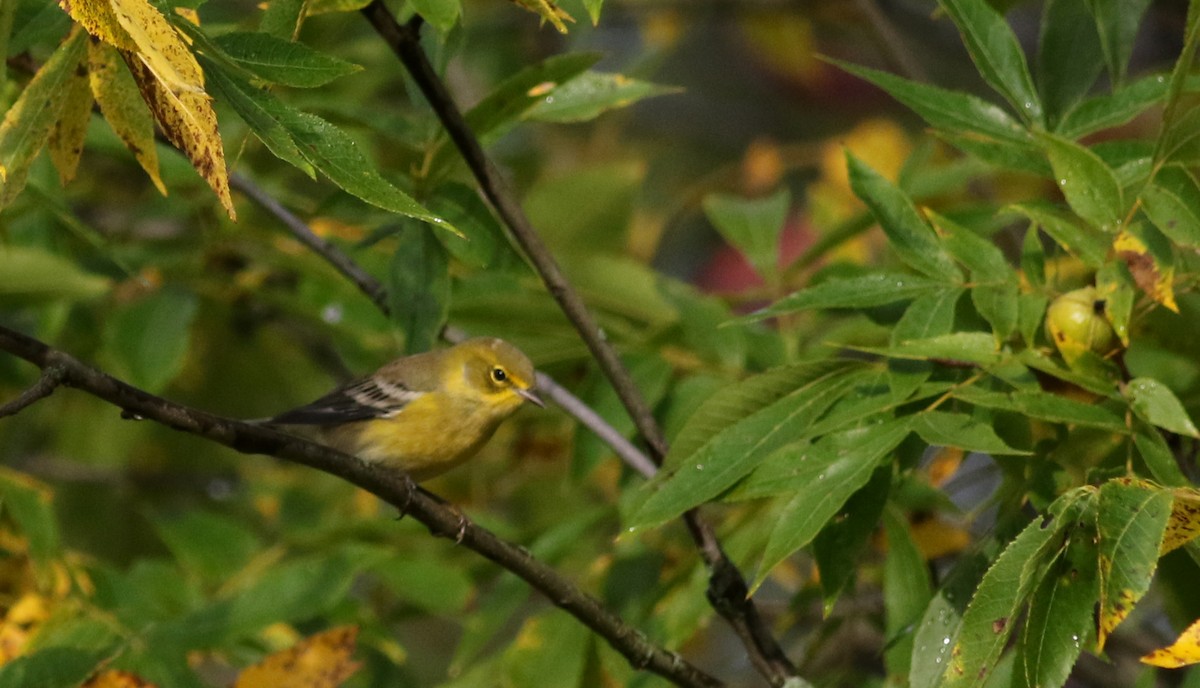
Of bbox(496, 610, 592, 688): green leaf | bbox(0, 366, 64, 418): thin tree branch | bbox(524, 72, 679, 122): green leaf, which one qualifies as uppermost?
bbox(0, 366, 64, 418): thin tree branch

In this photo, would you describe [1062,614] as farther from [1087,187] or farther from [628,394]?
[628,394]

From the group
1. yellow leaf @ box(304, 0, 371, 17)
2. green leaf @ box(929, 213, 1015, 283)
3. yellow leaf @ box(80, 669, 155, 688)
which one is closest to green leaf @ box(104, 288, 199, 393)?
yellow leaf @ box(80, 669, 155, 688)

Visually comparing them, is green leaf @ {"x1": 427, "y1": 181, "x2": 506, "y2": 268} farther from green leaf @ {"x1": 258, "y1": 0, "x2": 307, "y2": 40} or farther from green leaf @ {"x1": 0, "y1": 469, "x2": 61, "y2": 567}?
green leaf @ {"x1": 0, "y1": 469, "x2": 61, "y2": 567}

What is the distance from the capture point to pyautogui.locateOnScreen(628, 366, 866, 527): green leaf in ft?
6.73

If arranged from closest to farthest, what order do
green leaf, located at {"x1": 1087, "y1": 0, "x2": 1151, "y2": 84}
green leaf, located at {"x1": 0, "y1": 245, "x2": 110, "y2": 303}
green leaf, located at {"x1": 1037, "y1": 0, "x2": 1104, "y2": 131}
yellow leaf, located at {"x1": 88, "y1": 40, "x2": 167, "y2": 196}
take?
yellow leaf, located at {"x1": 88, "y1": 40, "x2": 167, "y2": 196}, green leaf, located at {"x1": 1087, "y1": 0, "x2": 1151, "y2": 84}, green leaf, located at {"x1": 1037, "y1": 0, "x2": 1104, "y2": 131}, green leaf, located at {"x1": 0, "y1": 245, "x2": 110, "y2": 303}

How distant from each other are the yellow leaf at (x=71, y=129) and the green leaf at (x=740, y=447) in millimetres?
1005

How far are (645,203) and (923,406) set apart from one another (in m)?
6.60

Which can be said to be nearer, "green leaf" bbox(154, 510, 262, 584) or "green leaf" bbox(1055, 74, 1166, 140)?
"green leaf" bbox(1055, 74, 1166, 140)

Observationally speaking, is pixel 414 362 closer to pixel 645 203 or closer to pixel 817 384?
pixel 817 384

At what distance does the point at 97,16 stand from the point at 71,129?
0.45 metres

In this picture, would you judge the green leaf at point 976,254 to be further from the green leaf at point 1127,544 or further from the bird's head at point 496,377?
the bird's head at point 496,377

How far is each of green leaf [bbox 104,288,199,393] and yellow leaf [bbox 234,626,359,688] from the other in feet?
4.33

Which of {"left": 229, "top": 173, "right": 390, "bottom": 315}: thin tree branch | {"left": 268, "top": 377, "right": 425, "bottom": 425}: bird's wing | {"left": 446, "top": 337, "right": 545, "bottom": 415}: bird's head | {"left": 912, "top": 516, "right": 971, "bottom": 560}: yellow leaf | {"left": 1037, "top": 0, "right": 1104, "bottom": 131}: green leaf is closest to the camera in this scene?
{"left": 1037, "top": 0, "right": 1104, "bottom": 131}: green leaf

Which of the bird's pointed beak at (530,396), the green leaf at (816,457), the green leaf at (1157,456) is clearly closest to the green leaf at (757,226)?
the bird's pointed beak at (530,396)
